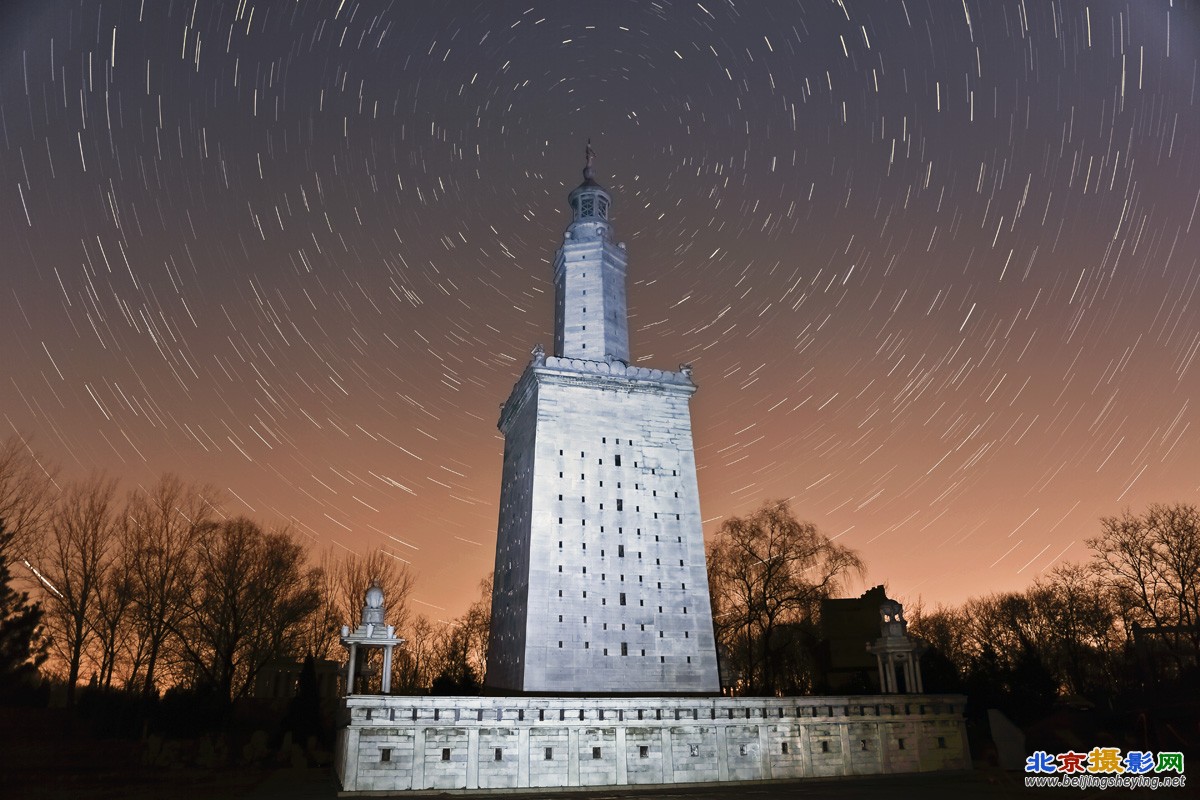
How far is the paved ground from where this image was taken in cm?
2922

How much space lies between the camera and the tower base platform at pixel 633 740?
1231 inches

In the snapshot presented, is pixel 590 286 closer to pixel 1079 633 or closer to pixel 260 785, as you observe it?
pixel 260 785

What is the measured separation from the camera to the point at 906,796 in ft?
94.0

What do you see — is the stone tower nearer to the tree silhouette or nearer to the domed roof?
the domed roof

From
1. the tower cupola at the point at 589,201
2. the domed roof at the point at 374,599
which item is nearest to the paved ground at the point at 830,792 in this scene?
the domed roof at the point at 374,599

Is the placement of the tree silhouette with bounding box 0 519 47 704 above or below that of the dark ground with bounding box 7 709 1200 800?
above

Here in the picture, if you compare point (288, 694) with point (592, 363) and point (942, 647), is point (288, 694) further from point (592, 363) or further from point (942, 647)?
point (942, 647)

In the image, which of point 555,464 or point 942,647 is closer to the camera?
point 555,464

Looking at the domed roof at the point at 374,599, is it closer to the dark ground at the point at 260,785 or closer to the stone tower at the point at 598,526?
the stone tower at the point at 598,526

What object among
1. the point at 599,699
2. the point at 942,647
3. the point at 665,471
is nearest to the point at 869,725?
the point at 599,699

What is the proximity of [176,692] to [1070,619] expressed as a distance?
75.7 m

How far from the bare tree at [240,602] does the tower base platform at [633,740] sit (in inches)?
1031

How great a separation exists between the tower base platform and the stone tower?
5.23 meters

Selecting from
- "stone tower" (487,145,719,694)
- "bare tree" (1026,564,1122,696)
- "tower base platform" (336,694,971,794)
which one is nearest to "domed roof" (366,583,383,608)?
"tower base platform" (336,694,971,794)
